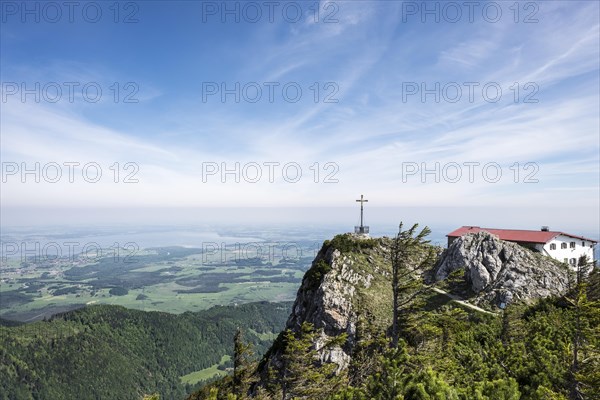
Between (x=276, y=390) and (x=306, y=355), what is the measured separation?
19.0 feet

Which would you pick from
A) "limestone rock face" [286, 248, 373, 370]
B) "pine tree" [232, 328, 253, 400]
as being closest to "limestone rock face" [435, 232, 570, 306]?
"limestone rock face" [286, 248, 373, 370]

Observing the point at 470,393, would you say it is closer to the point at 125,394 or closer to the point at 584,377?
the point at 584,377

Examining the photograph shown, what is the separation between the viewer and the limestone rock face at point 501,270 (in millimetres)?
42750

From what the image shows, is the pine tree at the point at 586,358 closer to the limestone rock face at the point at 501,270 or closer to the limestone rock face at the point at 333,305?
the limestone rock face at the point at 333,305

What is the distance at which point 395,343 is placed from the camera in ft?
61.0

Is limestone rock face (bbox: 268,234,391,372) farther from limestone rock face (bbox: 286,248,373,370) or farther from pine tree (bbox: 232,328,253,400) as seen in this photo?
pine tree (bbox: 232,328,253,400)

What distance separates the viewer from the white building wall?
53.5m

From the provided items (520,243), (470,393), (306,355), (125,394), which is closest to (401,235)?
(470,393)

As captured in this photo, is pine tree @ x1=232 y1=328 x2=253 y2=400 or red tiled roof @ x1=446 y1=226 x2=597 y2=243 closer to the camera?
pine tree @ x1=232 y1=328 x2=253 y2=400

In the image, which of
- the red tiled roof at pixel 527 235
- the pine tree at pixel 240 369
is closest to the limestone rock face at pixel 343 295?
the pine tree at pixel 240 369

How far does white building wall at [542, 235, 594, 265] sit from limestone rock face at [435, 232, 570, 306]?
10.3 feet

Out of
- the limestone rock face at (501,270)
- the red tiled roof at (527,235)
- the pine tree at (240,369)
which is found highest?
the red tiled roof at (527,235)

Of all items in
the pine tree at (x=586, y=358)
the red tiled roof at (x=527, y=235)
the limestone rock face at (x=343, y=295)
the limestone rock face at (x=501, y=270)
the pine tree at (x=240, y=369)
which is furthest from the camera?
the red tiled roof at (x=527, y=235)

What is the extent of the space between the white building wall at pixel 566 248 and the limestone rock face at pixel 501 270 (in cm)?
312
